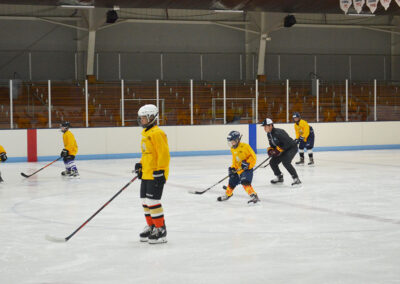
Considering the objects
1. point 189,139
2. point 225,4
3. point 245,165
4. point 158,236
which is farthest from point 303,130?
point 158,236

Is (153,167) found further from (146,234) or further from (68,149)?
(68,149)

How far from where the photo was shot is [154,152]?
18.2 ft

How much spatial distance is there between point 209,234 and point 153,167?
2.99 ft

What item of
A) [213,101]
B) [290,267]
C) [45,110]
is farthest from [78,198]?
[213,101]

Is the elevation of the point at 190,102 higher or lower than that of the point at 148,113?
higher

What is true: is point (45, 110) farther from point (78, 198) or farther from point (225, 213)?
point (225, 213)

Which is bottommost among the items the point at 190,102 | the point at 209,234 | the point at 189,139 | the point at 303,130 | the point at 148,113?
the point at 209,234

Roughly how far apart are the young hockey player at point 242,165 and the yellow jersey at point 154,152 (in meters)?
2.24

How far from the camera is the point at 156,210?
5570 mm

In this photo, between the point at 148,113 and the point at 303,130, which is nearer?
the point at 148,113

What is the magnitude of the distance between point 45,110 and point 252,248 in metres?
11.2

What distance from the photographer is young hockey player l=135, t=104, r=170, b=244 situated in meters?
5.50

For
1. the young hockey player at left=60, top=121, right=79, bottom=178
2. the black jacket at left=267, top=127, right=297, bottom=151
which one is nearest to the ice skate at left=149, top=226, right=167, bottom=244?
the black jacket at left=267, top=127, right=297, bottom=151

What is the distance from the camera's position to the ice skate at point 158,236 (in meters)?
5.55
